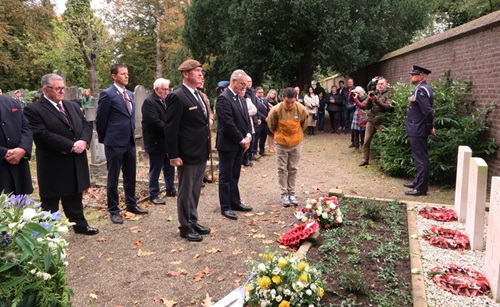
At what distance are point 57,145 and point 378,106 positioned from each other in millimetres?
6999

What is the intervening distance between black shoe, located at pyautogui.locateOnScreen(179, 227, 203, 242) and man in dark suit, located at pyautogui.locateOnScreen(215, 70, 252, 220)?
0.93 metres

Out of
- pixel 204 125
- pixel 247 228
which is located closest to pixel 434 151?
pixel 247 228

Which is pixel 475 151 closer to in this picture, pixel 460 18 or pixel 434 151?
pixel 434 151

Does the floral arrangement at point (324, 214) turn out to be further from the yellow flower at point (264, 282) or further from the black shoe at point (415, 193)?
the black shoe at point (415, 193)

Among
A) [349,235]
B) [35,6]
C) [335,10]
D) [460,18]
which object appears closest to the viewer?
[349,235]

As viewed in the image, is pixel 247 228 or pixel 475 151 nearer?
pixel 247 228

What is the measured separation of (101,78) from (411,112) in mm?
35945

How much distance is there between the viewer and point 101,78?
37.7 metres

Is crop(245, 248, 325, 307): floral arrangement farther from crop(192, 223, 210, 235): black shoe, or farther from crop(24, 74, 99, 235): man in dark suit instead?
crop(24, 74, 99, 235): man in dark suit

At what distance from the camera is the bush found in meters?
7.25

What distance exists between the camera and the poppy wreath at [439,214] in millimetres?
5559

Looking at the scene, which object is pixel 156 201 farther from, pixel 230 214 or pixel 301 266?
pixel 301 266

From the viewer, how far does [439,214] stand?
566 cm

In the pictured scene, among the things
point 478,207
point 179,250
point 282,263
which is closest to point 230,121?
point 179,250
